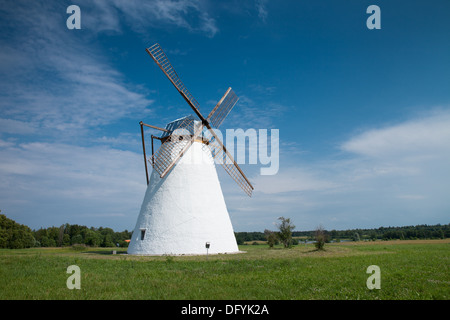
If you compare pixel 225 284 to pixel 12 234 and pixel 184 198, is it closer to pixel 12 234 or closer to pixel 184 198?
pixel 184 198

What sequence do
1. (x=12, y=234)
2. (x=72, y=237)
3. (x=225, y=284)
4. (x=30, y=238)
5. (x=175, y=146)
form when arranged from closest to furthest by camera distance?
(x=225, y=284) < (x=175, y=146) < (x=12, y=234) < (x=30, y=238) < (x=72, y=237)

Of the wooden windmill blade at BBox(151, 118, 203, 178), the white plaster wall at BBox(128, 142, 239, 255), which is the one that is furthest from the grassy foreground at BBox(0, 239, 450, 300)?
the wooden windmill blade at BBox(151, 118, 203, 178)

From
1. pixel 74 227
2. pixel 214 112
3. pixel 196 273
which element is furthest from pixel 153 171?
pixel 74 227

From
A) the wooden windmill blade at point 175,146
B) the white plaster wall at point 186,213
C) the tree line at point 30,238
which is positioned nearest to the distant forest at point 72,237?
the tree line at point 30,238

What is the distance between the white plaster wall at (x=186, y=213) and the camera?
21234 millimetres

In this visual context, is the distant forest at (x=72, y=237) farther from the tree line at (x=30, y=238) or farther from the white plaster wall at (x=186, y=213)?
the white plaster wall at (x=186, y=213)

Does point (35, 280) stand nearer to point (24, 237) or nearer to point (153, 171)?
point (153, 171)

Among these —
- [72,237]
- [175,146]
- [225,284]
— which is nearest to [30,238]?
[72,237]

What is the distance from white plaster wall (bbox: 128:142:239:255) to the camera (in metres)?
21.2

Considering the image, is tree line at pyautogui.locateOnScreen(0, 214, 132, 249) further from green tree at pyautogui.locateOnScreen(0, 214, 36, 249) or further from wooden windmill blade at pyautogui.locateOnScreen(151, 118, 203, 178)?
wooden windmill blade at pyautogui.locateOnScreen(151, 118, 203, 178)

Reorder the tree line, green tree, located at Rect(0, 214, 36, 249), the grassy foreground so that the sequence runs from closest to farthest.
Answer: the grassy foreground, green tree, located at Rect(0, 214, 36, 249), the tree line

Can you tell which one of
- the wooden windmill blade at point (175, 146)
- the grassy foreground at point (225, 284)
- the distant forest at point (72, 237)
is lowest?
the distant forest at point (72, 237)

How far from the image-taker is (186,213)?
2178 cm
